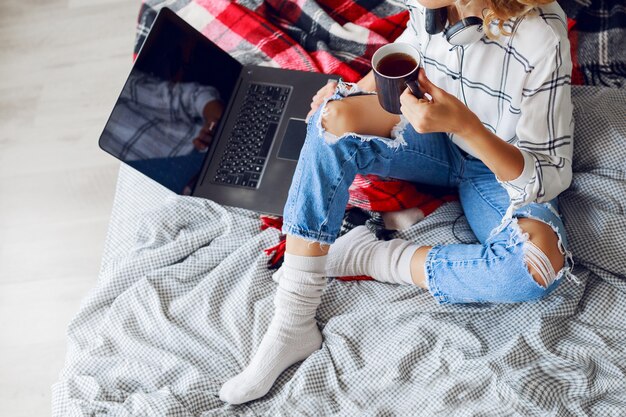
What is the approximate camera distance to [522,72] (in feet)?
3.52

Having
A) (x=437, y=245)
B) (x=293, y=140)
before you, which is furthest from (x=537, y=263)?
(x=293, y=140)

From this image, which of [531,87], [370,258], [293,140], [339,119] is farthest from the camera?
[293,140]

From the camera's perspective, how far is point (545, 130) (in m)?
1.08

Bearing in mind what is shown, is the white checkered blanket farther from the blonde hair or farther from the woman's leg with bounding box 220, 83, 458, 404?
the blonde hair

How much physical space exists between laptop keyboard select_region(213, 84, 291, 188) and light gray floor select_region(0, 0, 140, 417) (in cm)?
54

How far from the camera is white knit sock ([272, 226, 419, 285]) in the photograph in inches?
50.5

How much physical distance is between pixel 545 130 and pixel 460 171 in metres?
0.25

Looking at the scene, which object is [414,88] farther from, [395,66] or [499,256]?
[499,256]

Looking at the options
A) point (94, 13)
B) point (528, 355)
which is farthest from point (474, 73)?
point (94, 13)

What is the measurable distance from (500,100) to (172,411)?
80cm

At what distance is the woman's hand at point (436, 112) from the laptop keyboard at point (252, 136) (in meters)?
0.53

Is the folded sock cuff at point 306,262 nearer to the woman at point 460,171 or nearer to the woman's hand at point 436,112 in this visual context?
the woman at point 460,171

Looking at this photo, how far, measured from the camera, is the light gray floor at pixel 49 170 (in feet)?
5.39

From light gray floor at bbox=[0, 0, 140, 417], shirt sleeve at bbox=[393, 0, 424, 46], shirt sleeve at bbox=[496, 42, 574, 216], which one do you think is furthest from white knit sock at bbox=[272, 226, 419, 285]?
light gray floor at bbox=[0, 0, 140, 417]
